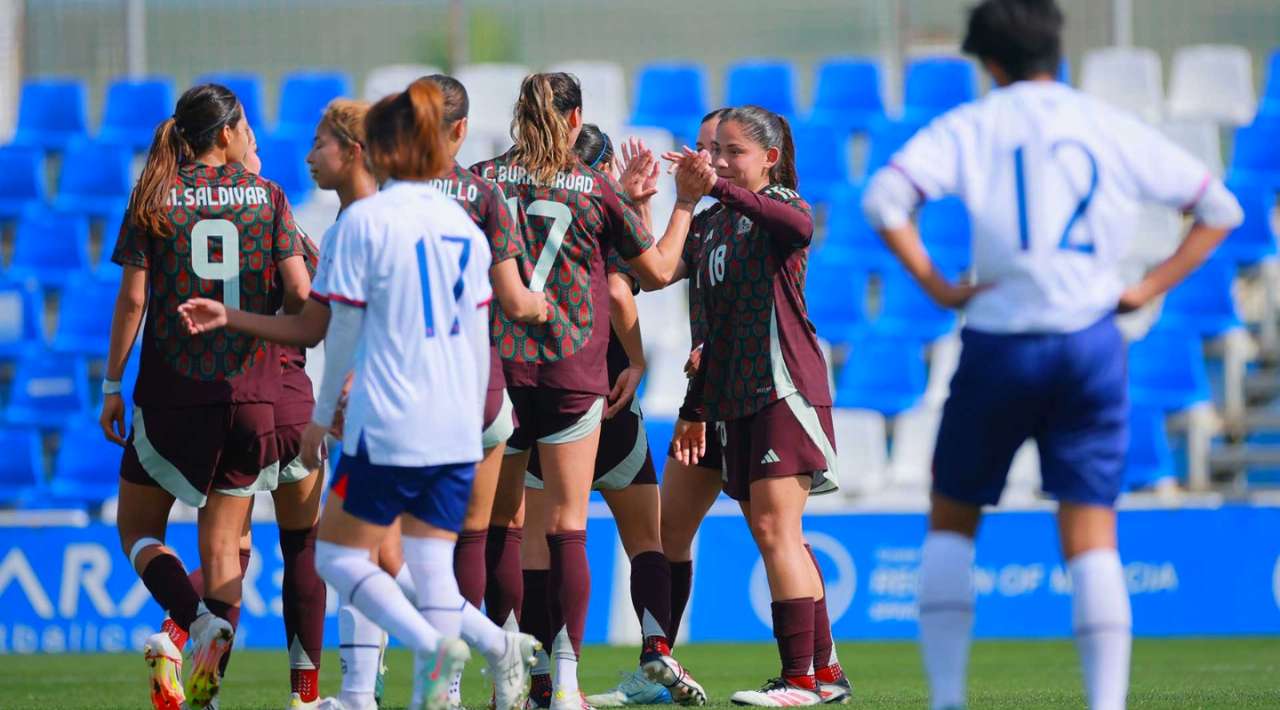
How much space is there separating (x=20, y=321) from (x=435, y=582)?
9.32 m

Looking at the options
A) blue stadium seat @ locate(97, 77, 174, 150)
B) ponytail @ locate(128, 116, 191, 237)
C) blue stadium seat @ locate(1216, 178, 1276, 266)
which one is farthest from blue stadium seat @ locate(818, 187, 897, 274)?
ponytail @ locate(128, 116, 191, 237)

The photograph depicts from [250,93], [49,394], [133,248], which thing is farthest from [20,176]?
[133,248]

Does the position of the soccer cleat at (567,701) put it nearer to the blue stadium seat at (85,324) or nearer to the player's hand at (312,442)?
the player's hand at (312,442)

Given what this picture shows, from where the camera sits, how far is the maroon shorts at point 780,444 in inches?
218

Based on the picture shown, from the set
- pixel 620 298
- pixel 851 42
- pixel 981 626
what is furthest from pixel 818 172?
pixel 620 298

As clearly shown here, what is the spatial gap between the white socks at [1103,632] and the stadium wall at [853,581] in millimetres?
6247

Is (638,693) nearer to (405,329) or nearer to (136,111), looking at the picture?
(405,329)

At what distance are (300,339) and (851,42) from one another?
11.0m

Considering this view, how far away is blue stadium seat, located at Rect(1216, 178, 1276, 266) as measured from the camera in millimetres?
12797

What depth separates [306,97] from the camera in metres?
14.2

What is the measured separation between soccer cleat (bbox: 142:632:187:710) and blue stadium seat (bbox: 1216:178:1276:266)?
31.8 ft

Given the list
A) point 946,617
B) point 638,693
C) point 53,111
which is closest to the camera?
point 946,617

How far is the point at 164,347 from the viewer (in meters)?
5.32

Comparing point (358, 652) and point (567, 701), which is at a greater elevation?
point (358, 652)
